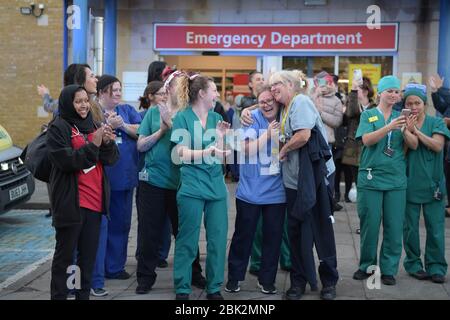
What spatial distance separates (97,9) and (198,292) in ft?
31.9

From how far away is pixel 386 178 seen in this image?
225 inches

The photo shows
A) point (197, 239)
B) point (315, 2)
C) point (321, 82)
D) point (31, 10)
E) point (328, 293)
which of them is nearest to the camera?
point (197, 239)

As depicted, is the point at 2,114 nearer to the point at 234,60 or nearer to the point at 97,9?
the point at 97,9

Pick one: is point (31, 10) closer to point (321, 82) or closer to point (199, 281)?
point (321, 82)

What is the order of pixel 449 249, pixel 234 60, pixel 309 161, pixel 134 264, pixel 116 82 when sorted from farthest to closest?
pixel 234 60 → pixel 449 249 → pixel 134 264 → pixel 116 82 → pixel 309 161

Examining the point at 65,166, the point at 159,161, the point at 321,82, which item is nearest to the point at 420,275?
the point at 159,161

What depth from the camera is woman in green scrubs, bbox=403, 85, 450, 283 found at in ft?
19.2

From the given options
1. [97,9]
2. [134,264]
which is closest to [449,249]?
[134,264]

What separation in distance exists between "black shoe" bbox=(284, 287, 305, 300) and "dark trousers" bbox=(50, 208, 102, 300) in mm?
1666

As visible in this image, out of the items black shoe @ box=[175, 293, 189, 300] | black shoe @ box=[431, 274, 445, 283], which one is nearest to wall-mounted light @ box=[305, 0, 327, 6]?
black shoe @ box=[431, 274, 445, 283]

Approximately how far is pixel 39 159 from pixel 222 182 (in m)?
1.50

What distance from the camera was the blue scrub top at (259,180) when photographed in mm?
5445

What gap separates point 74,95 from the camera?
461 cm

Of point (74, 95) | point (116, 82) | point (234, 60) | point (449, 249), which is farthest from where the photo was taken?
point (234, 60)
